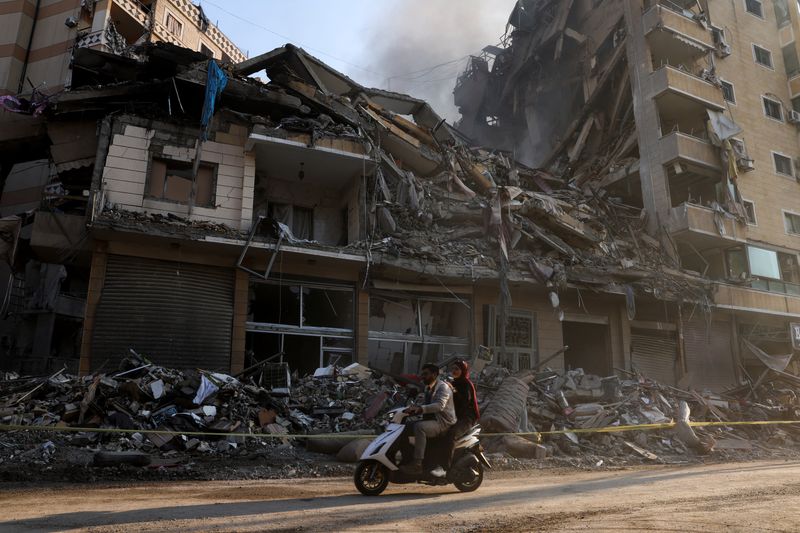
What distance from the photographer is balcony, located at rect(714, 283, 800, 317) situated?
69.8 ft

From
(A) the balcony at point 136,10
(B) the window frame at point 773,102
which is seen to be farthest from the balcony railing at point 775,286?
(A) the balcony at point 136,10

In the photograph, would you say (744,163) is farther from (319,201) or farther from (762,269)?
(319,201)

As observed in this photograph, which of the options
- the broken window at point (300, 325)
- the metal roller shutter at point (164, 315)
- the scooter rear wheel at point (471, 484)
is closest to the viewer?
the scooter rear wheel at point (471, 484)

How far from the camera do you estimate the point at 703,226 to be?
22.1m

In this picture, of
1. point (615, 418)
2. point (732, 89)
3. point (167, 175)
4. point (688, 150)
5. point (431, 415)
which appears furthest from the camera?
point (732, 89)

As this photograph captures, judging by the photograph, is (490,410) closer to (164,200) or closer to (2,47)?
(164,200)

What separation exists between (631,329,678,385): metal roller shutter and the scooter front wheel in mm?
16304

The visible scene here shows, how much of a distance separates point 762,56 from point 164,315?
3125 cm

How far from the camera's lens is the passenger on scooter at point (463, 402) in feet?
20.1

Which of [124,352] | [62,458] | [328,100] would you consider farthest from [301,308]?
[62,458]

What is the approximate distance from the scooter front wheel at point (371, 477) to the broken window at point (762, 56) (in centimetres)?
3140

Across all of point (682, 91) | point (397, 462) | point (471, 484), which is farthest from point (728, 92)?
point (397, 462)

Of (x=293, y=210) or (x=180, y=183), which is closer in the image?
(x=180, y=183)

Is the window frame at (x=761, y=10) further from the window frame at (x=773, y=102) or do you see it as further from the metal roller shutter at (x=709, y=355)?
the metal roller shutter at (x=709, y=355)
